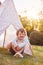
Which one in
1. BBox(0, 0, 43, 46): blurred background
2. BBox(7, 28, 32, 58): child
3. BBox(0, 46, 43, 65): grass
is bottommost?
BBox(0, 46, 43, 65): grass

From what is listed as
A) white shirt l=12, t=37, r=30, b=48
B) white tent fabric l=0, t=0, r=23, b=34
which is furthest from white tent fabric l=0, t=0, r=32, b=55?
white shirt l=12, t=37, r=30, b=48

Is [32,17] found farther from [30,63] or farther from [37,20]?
[30,63]

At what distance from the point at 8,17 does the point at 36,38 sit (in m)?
0.31

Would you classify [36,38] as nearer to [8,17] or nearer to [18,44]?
[18,44]

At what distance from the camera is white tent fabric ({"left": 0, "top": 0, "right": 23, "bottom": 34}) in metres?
1.57

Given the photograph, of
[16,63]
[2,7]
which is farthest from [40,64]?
[2,7]

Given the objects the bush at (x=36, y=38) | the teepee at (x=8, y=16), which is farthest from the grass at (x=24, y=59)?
the teepee at (x=8, y=16)

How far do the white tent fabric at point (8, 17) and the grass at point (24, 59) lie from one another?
21 centimetres

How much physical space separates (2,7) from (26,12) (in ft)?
0.70

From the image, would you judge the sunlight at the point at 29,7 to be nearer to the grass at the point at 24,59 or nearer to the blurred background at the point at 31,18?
the blurred background at the point at 31,18

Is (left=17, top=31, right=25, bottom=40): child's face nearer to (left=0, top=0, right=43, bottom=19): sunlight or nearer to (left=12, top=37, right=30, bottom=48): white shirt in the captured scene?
(left=12, top=37, right=30, bottom=48): white shirt

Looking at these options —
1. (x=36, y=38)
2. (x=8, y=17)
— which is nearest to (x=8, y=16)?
(x=8, y=17)

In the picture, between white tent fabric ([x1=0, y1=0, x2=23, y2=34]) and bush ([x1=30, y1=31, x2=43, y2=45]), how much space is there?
0.13m

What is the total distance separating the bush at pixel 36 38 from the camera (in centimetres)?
158
